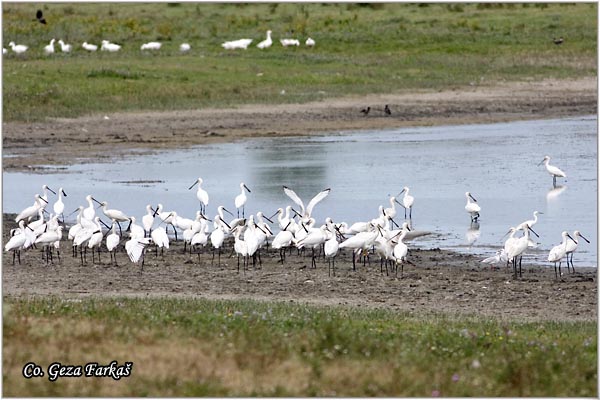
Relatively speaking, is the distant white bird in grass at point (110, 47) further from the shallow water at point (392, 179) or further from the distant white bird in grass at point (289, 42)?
the shallow water at point (392, 179)

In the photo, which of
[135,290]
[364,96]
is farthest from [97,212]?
[364,96]

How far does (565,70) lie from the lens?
40.8 m

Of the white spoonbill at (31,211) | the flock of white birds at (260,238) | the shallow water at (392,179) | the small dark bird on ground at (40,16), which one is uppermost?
the small dark bird on ground at (40,16)

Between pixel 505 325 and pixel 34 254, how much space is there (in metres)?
7.53

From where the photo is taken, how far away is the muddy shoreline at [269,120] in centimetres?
2698

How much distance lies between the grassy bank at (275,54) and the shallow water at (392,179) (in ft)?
19.1

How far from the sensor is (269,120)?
31.1 metres

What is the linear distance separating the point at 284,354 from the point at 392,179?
563 inches

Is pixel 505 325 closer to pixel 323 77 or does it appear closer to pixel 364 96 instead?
pixel 364 96

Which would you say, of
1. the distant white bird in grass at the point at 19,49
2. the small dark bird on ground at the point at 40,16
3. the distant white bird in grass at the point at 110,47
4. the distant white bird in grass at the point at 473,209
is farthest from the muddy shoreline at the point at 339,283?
the distant white bird in grass at the point at 110,47

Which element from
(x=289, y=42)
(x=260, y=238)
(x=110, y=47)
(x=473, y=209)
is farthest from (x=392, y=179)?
(x=289, y=42)

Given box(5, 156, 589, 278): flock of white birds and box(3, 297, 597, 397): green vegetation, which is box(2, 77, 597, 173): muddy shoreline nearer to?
box(5, 156, 589, 278): flock of white birds

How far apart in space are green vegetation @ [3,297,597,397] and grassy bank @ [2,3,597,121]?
2107 cm

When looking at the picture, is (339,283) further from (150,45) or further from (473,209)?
(150,45)
